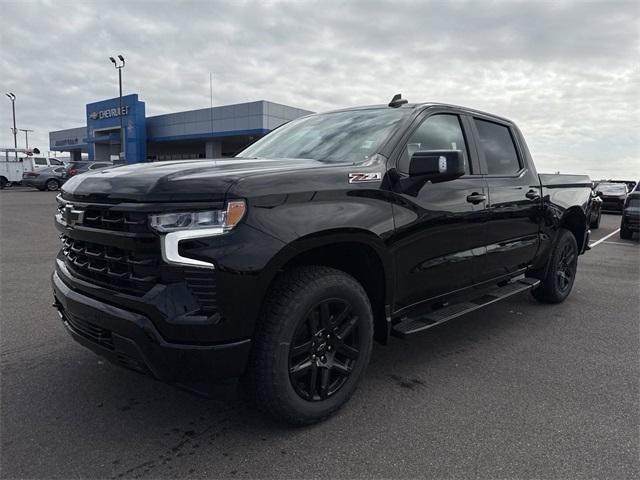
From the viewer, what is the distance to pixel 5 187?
31797 mm

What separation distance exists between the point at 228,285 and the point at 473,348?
2549mm

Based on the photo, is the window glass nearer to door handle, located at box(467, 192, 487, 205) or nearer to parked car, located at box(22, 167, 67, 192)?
door handle, located at box(467, 192, 487, 205)

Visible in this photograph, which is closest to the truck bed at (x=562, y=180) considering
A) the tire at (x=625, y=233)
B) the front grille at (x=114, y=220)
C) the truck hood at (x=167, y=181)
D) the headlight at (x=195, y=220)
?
the truck hood at (x=167, y=181)

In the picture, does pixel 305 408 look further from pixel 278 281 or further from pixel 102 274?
pixel 102 274

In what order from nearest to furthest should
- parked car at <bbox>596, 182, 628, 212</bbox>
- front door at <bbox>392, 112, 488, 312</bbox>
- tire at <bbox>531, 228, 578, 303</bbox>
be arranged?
1. front door at <bbox>392, 112, 488, 312</bbox>
2. tire at <bbox>531, 228, 578, 303</bbox>
3. parked car at <bbox>596, 182, 628, 212</bbox>

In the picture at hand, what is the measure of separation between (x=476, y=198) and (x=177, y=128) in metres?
39.2

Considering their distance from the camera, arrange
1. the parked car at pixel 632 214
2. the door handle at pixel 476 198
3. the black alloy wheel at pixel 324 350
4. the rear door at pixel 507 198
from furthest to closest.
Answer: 1. the parked car at pixel 632 214
2. the rear door at pixel 507 198
3. the door handle at pixel 476 198
4. the black alloy wheel at pixel 324 350

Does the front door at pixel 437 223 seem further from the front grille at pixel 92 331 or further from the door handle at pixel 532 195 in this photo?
the front grille at pixel 92 331

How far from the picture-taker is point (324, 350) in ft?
8.94

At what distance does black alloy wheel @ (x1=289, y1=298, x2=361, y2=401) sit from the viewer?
2.59m

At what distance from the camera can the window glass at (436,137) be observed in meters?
3.25

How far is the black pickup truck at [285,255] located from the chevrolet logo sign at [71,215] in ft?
0.05

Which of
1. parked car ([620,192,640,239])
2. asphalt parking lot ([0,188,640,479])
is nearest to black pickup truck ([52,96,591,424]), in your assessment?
asphalt parking lot ([0,188,640,479])

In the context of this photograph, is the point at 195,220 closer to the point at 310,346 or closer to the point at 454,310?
the point at 310,346
